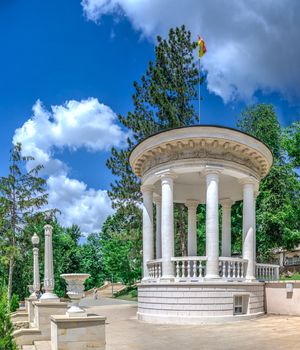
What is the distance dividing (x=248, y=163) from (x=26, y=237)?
73.0 feet

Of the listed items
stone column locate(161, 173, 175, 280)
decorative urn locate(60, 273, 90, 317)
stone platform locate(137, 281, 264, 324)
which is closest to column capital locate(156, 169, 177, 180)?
stone column locate(161, 173, 175, 280)

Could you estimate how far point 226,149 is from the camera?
60.2 ft

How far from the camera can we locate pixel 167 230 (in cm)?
1803

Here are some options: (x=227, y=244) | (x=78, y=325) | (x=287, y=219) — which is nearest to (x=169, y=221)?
(x=227, y=244)

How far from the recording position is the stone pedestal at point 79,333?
9109mm

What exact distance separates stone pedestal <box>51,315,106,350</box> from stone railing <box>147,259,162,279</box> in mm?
9173

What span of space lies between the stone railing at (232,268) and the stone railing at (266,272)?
2.09 m

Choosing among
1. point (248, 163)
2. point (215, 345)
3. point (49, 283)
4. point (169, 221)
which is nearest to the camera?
point (215, 345)

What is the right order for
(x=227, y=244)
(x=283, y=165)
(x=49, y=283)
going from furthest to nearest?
(x=283, y=165)
(x=227, y=244)
(x=49, y=283)

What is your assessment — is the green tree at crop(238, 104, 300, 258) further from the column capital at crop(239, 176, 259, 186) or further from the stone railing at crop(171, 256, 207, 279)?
the stone railing at crop(171, 256, 207, 279)

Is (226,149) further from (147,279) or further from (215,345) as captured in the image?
(215,345)

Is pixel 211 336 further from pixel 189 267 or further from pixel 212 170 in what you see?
pixel 212 170

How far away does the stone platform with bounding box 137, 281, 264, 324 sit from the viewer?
54.4 feet

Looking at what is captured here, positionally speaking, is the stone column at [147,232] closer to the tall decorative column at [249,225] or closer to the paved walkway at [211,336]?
the paved walkway at [211,336]
